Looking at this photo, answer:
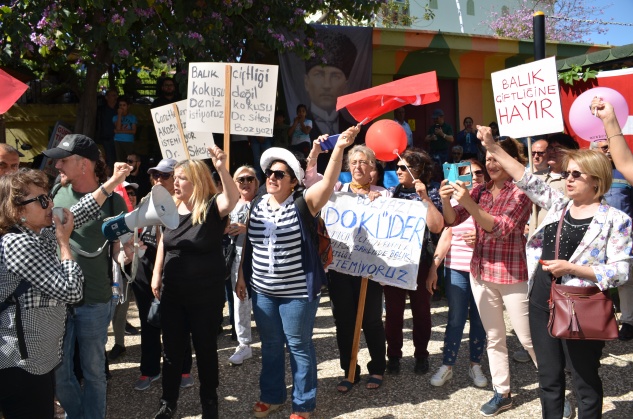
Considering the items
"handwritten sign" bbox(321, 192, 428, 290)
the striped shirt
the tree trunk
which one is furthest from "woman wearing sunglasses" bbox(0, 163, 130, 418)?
the tree trunk

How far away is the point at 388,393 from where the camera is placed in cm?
493

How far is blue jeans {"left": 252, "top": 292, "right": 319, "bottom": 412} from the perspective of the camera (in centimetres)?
428

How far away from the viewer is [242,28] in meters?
9.93

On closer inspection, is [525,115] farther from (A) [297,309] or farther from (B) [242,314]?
(B) [242,314]

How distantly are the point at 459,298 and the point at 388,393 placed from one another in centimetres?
93

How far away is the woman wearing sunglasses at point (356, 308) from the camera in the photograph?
4.98m

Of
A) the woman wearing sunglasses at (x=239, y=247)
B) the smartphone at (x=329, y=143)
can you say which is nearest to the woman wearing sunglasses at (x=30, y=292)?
the smartphone at (x=329, y=143)

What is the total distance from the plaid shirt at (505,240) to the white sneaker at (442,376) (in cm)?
96

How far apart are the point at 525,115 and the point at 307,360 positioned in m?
2.46

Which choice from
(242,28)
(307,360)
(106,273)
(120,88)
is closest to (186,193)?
(106,273)

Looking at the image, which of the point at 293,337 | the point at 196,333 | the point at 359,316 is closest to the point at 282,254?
the point at 293,337

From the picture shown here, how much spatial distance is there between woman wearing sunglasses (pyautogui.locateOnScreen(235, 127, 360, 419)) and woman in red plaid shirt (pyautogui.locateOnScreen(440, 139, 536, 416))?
97 centimetres

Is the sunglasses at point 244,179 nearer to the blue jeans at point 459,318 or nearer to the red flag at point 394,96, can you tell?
the red flag at point 394,96

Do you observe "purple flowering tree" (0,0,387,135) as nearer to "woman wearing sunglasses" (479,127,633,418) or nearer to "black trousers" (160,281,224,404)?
"black trousers" (160,281,224,404)
